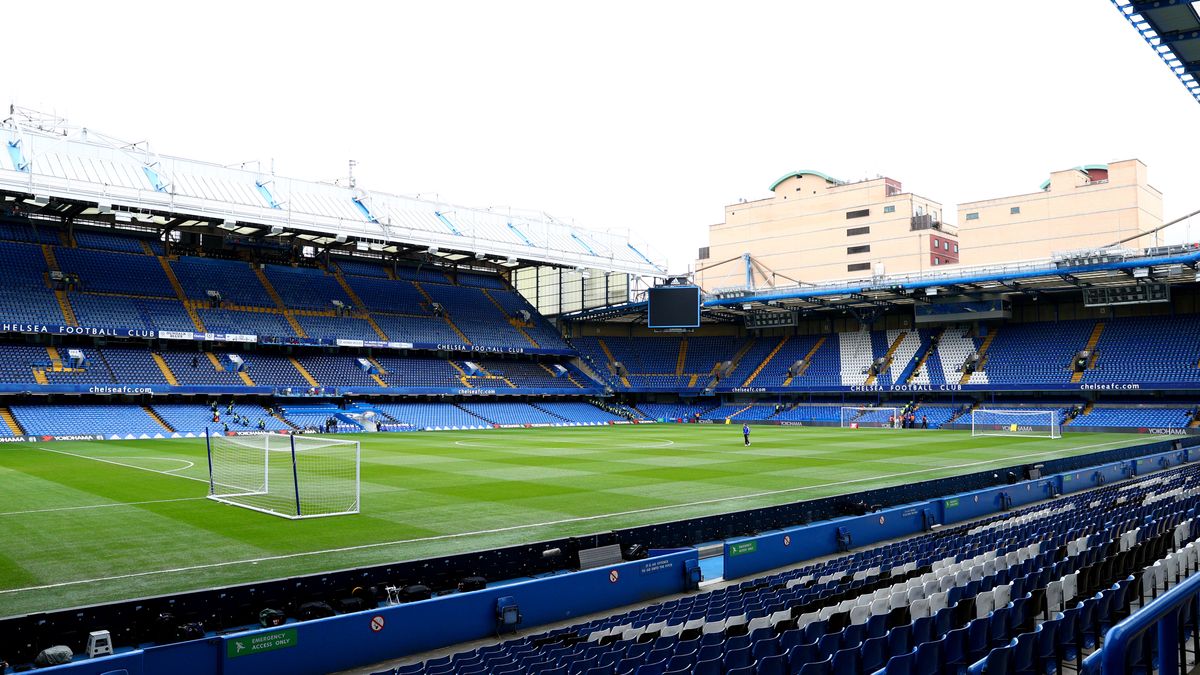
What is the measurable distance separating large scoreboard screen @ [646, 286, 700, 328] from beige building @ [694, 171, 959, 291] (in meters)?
21.7

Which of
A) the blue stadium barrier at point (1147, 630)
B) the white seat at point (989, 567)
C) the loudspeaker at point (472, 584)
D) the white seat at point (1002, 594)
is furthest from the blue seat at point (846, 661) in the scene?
the loudspeaker at point (472, 584)

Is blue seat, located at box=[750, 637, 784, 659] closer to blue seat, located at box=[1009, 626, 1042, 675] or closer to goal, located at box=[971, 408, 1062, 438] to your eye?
blue seat, located at box=[1009, 626, 1042, 675]

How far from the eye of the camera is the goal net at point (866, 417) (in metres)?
61.8

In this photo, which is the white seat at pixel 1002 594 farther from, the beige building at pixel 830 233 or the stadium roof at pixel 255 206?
the beige building at pixel 830 233

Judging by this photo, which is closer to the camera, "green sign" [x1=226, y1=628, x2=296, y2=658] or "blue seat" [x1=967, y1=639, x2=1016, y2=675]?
"blue seat" [x1=967, y1=639, x2=1016, y2=675]

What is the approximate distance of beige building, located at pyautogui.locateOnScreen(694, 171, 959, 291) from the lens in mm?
85875

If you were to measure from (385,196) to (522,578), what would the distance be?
169ft

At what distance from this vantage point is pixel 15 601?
43.6ft

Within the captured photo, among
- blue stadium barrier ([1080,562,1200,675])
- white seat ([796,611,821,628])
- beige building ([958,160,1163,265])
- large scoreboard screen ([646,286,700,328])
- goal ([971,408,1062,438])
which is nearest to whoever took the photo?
blue stadium barrier ([1080,562,1200,675])

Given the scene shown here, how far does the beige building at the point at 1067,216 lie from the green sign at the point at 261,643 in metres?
75.1

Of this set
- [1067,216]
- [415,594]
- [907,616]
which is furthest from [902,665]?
[1067,216]

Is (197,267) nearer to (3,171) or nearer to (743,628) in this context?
(3,171)

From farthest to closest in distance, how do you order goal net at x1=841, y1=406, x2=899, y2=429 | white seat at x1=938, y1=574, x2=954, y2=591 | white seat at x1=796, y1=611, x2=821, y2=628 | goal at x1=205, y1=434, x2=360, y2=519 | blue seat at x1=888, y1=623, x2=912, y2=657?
1. goal net at x1=841, y1=406, x2=899, y2=429
2. goal at x1=205, y1=434, x2=360, y2=519
3. white seat at x1=938, y1=574, x2=954, y2=591
4. white seat at x1=796, y1=611, x2=821, y2=628
5. blue seat at x1=888, y1=623, x2=912, y2=657

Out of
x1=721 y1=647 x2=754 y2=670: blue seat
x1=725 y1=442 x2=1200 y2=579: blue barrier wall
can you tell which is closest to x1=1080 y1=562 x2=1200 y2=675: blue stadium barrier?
x1=721 y1=647 x2=754 y2=670: blue seat
